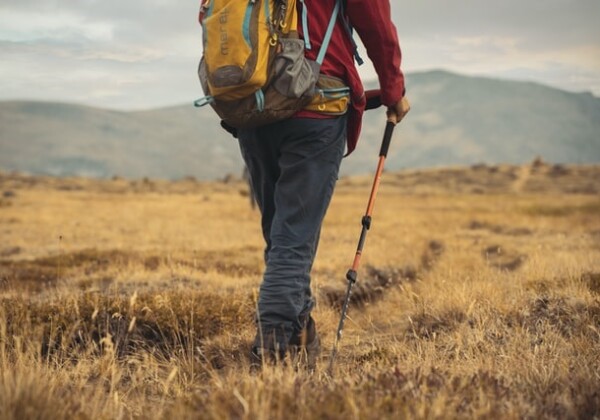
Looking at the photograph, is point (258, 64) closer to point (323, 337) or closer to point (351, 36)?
point (351, 36)

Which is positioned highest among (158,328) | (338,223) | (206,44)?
(206,44)

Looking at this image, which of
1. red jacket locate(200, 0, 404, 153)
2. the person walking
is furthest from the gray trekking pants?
red jacket locate(200, 0, 404, 153)

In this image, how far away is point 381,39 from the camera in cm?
381

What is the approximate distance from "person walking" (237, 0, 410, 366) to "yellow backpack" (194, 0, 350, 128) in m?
0.09

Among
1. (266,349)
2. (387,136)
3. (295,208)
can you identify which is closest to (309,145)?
(295,208)

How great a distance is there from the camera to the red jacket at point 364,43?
3715 millimetres

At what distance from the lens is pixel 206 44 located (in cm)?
353

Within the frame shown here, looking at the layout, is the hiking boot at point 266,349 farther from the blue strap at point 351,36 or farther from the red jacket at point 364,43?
the blue strap at point 351,36

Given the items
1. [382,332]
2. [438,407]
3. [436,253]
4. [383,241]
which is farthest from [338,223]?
[438,407]

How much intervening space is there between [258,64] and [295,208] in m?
0.87

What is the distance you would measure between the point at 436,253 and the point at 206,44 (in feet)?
34.3

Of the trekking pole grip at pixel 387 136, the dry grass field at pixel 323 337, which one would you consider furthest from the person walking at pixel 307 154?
the dry grass field at pixel 323 337

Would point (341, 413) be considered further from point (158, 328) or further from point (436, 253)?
point (436, 253)

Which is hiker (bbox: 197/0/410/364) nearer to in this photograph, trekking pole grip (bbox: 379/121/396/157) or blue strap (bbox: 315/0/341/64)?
blue strap (bbox: 315/0/341/64)
